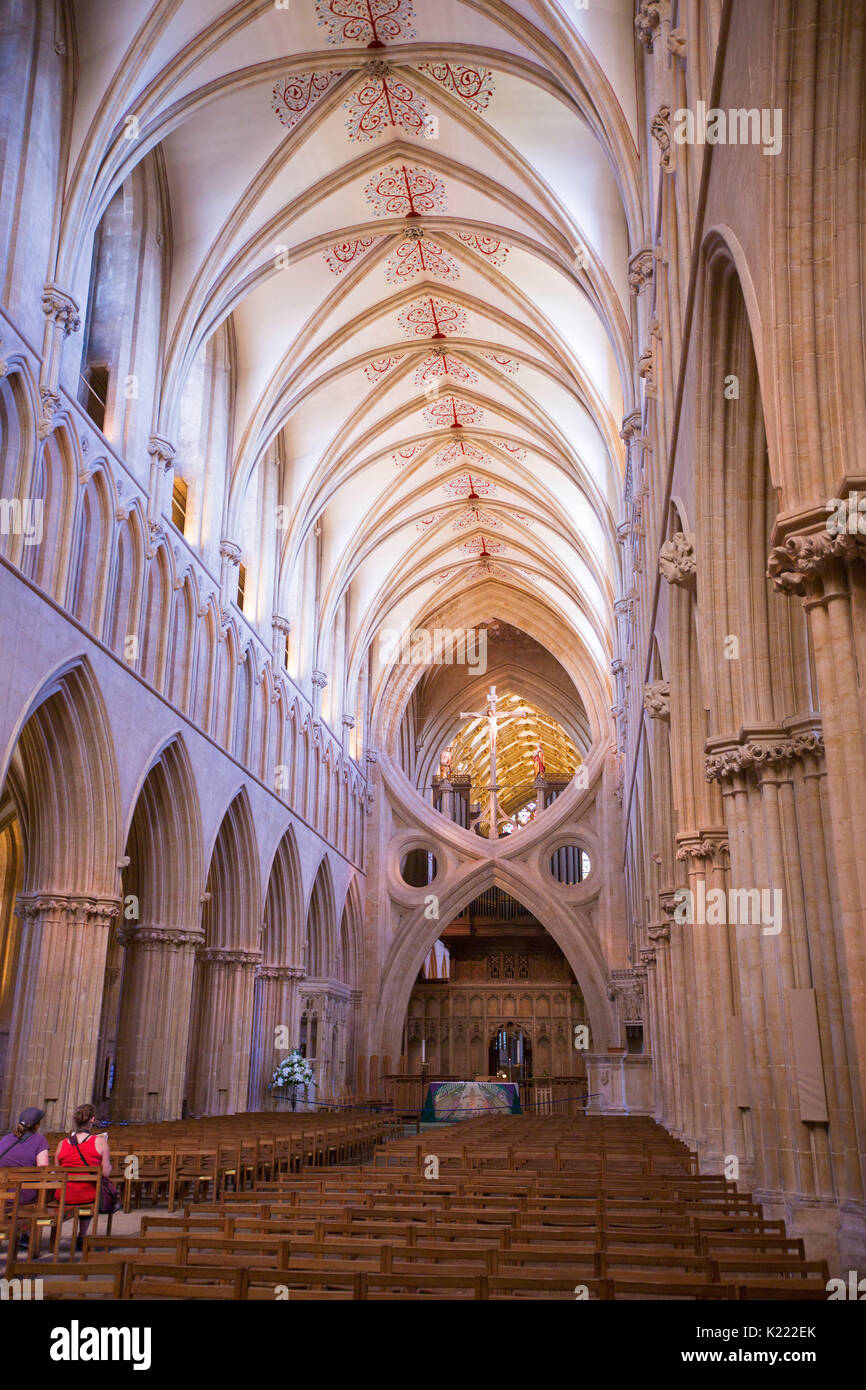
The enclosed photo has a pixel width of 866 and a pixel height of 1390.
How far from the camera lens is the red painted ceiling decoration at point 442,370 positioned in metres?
27.5

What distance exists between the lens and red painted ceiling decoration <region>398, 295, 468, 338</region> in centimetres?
2553

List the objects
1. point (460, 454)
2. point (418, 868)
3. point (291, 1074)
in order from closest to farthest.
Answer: point (291, 1074) → point (460, 454) → point (418, 868)

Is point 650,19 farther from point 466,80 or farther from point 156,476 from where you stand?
point 156,476

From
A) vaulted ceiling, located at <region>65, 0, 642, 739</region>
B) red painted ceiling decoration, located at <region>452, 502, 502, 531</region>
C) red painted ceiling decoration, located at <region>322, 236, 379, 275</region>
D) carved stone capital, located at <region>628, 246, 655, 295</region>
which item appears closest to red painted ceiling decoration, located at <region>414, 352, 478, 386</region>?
vaulted ceiling, located at <region>65, 0, 642, 739</region>

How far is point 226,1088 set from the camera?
23.3m

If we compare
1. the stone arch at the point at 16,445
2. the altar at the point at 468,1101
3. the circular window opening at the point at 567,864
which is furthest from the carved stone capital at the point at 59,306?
the circular window opening at the point at 567,864

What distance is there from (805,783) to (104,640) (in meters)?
11.2

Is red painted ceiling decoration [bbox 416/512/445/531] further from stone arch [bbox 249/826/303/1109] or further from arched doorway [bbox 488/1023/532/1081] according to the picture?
arched doorway [bbox 488/1023/532/1081]

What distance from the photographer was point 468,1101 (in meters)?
27.7

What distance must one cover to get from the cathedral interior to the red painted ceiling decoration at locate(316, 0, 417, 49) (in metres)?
0.07

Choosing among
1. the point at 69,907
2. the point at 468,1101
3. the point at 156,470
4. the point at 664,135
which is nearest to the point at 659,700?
the point at 664,135

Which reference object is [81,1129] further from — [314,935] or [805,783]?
[314,935]

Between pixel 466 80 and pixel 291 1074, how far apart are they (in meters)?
19.9

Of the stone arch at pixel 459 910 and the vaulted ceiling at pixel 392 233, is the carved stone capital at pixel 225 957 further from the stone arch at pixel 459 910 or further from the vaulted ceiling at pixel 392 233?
the stone arch at pixel 459 910
